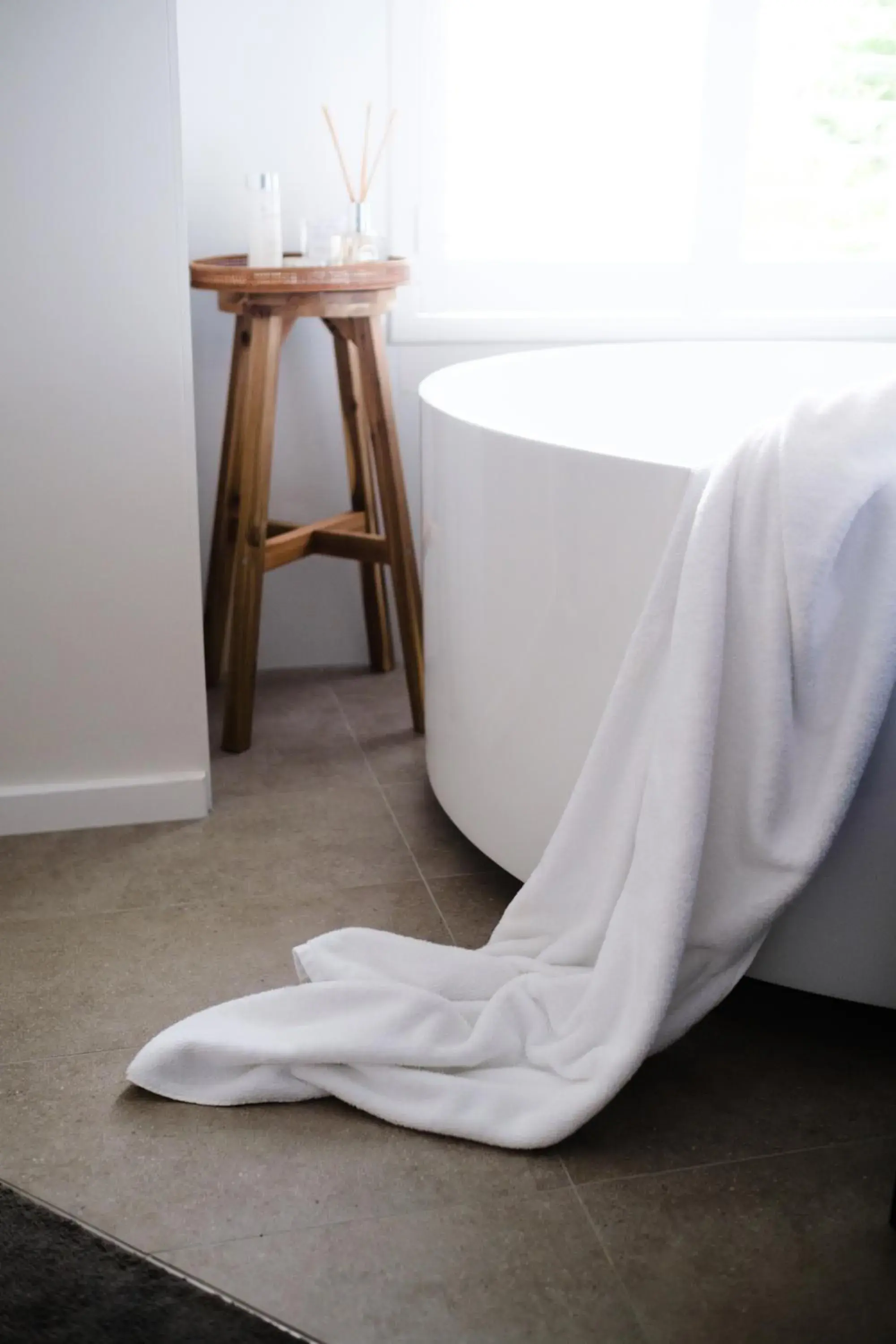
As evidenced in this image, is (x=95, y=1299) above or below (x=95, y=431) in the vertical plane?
below

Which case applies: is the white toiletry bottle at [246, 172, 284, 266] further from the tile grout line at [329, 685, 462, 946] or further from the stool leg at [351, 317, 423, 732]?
the tile grout line at [329, 685, 462, 946]

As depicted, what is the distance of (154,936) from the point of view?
1885mm

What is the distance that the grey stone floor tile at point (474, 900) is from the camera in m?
1.89

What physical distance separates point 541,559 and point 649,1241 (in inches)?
32.6

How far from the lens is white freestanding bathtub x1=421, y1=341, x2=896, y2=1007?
158cm

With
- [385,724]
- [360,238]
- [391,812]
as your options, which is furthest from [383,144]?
[391,812]

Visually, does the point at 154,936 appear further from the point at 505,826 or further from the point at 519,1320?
the point at 519,1320

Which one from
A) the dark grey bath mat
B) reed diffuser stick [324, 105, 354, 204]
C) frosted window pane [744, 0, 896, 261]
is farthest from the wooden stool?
the dark grey bath mat

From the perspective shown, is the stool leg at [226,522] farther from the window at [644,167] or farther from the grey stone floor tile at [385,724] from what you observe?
the window at [644,167]

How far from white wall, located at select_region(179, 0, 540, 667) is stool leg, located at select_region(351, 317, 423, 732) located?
0.26 m

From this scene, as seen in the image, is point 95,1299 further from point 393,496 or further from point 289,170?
point 289,170

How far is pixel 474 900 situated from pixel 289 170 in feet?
5.18

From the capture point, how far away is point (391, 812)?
2.28 meters

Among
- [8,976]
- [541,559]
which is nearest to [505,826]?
[541,559]
